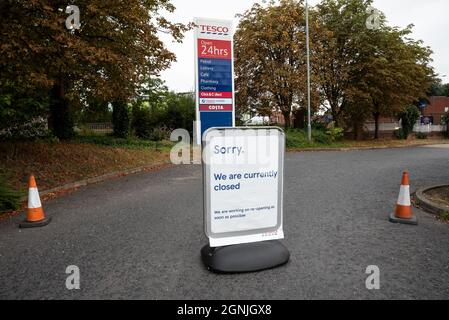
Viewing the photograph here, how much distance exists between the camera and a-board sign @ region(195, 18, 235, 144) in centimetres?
452

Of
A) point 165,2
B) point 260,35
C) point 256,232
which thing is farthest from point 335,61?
point 256,232

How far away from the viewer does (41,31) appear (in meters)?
7.62

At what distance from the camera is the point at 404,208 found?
541cm

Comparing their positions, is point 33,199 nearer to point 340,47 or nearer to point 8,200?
point 8,200

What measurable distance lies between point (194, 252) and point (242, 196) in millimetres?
1063

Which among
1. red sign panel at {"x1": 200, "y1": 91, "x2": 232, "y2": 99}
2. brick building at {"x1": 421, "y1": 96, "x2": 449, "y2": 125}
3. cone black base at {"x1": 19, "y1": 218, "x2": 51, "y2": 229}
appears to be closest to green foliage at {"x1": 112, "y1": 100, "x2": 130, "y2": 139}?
cone black base at {"x1": 19, "y1": 218, "x2": 51, "y2": 229}

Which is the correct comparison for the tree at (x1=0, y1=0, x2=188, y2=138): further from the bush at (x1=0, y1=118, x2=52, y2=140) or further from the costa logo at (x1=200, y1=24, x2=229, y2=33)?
the costa logo at (x1=200, y1=24, x2=229, y2=33)

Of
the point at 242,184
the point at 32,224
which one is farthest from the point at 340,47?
the point at 32,224

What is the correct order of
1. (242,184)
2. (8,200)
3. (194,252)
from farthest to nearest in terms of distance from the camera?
(8,200) < (194,252) < (242,184)

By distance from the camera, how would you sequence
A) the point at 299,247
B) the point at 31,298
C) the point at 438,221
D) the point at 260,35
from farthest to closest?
the point at 260,35
the point at 438,221
the point at 299,247
the point at 31,298

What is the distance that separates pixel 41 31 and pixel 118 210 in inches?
189

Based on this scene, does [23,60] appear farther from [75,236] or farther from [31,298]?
[31,298]

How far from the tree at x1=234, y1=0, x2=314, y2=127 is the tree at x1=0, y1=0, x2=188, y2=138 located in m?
11.9

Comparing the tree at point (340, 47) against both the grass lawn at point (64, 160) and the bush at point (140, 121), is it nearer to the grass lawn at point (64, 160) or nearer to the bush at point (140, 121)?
the bush at point (140, 121)
